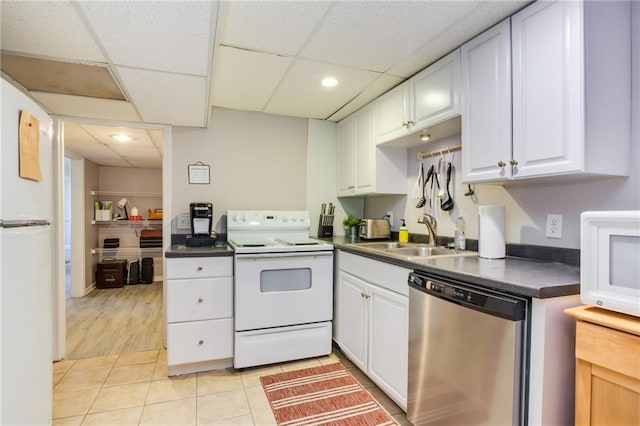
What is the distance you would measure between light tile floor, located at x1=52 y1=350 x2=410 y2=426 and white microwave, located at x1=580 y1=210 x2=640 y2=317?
1248mm

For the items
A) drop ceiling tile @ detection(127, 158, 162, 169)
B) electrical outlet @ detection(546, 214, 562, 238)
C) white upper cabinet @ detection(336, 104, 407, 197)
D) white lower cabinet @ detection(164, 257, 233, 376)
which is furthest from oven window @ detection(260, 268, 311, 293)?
drop ceiling tile @ detection(127, 158, 162, 169)

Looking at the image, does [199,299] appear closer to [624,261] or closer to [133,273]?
[624,261]

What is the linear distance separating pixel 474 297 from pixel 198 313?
1.80 meters

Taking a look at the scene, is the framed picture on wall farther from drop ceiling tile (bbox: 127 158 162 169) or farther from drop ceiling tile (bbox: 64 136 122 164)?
drop ceiling tile (bbox: 127 158 162 169)

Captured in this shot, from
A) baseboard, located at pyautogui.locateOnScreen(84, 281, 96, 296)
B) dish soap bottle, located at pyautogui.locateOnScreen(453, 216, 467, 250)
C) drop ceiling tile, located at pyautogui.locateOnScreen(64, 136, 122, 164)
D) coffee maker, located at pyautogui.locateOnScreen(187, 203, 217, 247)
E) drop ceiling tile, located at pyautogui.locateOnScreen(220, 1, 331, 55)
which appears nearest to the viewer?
drop ceiling tile, located at pyautogui.locateOnScreen(220, 1, 331, 55)

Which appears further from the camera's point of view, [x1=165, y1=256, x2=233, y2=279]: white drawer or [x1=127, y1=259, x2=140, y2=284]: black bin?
[x1=127, y1=259, x2=140, y2=284]: black bin

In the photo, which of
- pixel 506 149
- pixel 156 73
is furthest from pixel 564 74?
pixel 156 73

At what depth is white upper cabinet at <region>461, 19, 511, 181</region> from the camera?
156cm

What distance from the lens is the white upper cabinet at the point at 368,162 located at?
105 inches

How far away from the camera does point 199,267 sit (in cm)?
228

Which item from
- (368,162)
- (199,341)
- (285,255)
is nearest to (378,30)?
(368,162)

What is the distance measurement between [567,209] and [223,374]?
2326mm

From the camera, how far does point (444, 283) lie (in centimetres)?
144

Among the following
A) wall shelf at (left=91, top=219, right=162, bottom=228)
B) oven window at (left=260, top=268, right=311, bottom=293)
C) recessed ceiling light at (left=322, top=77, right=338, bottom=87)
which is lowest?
oven window at (left=260, top=268, right=311, bottom=293)
